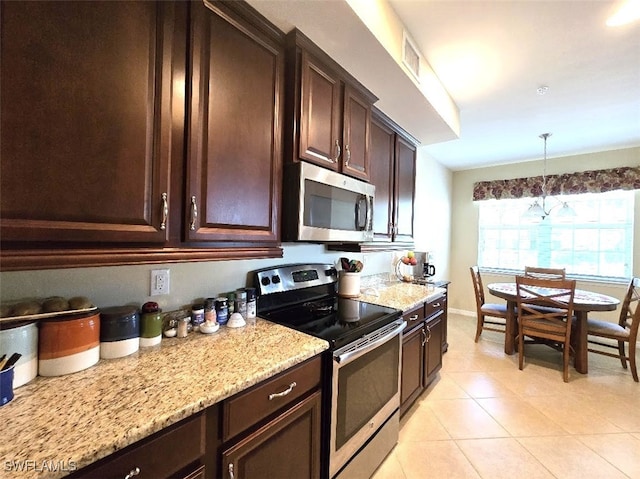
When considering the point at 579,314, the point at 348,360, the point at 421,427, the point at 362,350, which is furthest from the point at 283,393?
the point at 579,314

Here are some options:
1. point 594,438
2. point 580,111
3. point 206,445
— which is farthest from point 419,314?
point 580,111

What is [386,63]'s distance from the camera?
1.55 metres

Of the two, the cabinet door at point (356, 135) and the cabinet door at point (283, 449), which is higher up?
the cabinet door at point (356, 135)

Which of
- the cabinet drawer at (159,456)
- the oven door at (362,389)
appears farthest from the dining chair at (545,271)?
the cabinet drawer at (159,456)

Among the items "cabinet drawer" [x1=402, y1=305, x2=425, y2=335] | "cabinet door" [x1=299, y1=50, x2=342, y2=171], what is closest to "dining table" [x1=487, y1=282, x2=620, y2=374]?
"cabinet drawer" [x1=402, y1=305, x2=425, y2=335]


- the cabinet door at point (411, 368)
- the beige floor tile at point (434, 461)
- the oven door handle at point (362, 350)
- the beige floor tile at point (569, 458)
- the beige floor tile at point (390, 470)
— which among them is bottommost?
the beige floor tile at point (390, 470)

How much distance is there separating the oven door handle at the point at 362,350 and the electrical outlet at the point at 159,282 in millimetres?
844

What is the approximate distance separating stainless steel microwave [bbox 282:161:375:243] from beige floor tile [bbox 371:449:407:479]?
4.51ft

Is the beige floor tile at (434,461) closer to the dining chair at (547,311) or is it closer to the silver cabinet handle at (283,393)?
the silver cabinet handle at (283,393)

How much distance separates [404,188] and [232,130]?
1.84 m

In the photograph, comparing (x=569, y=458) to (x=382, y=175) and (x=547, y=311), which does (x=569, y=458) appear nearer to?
(x=547, y=311)

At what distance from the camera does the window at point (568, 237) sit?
11.7 ft

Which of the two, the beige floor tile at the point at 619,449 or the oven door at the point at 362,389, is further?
the beige floor tile at the point at 619,449

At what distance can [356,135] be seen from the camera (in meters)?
1.79
